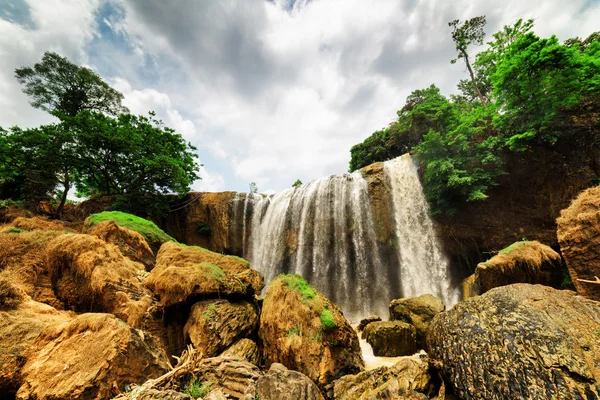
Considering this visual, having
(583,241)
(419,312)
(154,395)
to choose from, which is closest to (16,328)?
(154,395)

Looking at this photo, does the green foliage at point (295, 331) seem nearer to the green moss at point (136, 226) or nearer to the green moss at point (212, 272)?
the green moss at point (212, 272)

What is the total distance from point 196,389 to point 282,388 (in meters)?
1.04

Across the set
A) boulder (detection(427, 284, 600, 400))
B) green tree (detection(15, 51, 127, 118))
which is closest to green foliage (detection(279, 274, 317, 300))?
boulder (detection(427, 284, 600, 400))

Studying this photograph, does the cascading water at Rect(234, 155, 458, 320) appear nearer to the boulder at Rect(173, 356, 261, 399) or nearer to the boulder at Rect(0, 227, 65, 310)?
the boulder at Rect(173, 356, 261, 399)

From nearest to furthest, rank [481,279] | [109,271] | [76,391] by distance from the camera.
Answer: [76,391] < [109,271] < [481,279]

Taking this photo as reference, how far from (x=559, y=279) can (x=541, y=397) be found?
8.65m

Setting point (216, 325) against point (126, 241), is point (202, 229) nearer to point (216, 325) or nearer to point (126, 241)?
point (126, 241)

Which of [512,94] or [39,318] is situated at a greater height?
[512,94]

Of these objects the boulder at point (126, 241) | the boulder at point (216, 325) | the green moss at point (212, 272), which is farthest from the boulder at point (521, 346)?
the boulder at point (126, 241)

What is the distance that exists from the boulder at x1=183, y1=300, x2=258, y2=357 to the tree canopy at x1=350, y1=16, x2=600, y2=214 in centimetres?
1132

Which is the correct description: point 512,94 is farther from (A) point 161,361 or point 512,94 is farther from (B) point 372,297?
(A) point 161,361

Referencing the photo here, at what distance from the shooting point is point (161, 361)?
2.78m

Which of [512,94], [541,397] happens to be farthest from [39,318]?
[512,94]

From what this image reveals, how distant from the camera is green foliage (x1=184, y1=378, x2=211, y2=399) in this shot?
2.51 m
